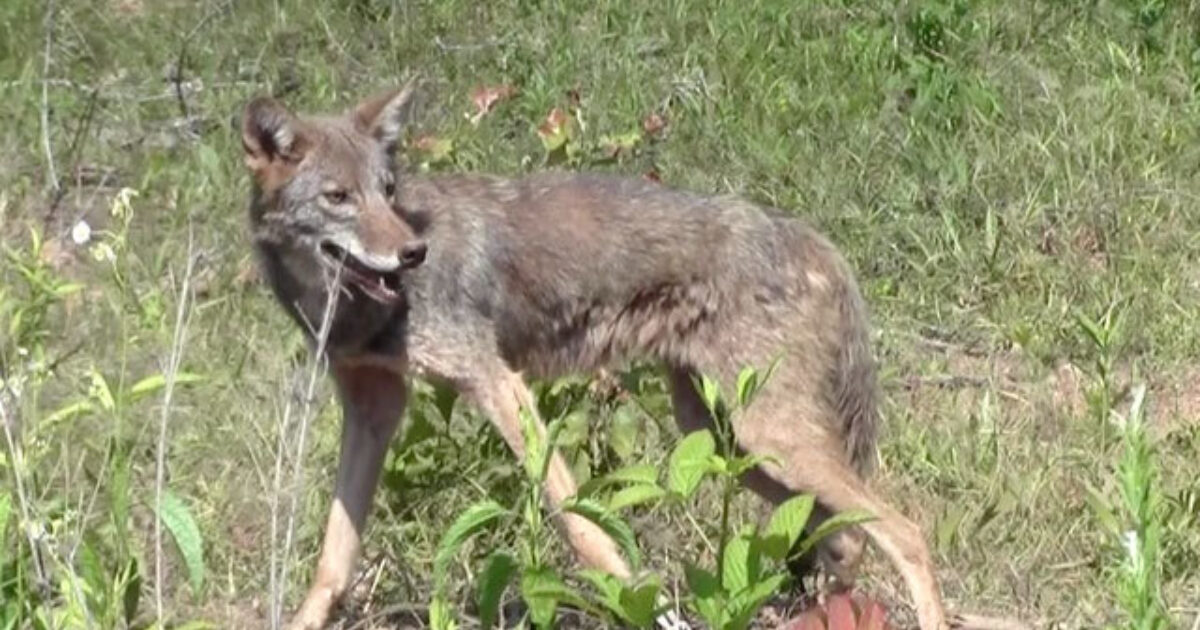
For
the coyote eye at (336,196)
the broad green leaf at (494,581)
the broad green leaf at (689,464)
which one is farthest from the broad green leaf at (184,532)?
the coyote eye at (336,196)

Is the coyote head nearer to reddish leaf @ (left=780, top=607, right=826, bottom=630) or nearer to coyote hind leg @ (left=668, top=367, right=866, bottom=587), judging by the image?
coyote hind leg @ (left=668, top=367, right=866, bottom=587)

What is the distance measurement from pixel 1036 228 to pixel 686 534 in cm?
283

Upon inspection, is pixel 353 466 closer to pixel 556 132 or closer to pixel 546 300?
pixel 546 300

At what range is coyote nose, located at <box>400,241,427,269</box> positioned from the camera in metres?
6.03

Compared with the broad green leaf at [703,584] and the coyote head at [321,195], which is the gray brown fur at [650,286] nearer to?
the coyote head at [321,195]

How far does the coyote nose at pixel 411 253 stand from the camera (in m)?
6.03

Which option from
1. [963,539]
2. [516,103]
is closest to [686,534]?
[963,539]

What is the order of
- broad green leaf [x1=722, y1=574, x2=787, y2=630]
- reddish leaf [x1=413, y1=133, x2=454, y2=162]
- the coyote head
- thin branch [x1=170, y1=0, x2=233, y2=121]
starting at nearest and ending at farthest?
broad green leaf [x1=722, y1=574, x2=787, y2=630], the coyote head, reddish leaf [x1=413, y1=133, x2=454, y2=162], thin branch [x1=170, y1=0, x2=233, y2=121]

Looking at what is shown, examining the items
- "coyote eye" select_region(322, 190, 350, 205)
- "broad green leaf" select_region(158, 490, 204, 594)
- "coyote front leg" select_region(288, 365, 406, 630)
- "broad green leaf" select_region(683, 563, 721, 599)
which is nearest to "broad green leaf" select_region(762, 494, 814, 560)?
"broad green leaf" select_region(683, 563, 721, 599)

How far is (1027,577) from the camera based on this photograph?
6.41 m

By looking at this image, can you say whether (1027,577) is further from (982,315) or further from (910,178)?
(910,178)

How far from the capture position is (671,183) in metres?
8.95

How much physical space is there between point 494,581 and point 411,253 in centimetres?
155

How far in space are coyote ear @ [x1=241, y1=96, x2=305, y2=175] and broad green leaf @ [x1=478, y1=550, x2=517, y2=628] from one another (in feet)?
6.45
